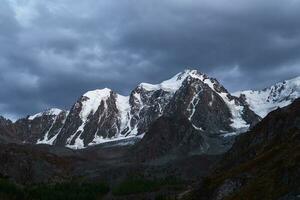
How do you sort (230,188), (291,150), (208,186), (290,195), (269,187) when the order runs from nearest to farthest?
(290,195) → (269,187) → (291,150) → (230,188) → (208,186)

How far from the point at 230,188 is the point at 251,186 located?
67.9 ft

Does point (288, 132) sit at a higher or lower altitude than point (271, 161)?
higher

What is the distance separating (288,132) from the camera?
196625 millimetres

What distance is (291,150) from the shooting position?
154625 millimetres

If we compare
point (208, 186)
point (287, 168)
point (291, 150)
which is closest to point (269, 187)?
point (287, 168)

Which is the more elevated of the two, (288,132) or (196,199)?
(288,132)

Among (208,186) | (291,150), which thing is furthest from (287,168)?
(208,186)

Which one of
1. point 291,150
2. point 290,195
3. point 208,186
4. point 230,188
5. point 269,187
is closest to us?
point 290,195

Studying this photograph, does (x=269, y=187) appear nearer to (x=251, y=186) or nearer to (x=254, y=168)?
(x=251, y=186)

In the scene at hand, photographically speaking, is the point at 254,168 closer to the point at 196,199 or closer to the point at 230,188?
the point at 230,188

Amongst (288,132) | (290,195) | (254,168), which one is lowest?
(290,195)

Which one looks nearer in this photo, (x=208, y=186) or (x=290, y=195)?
(x=290, y=195)

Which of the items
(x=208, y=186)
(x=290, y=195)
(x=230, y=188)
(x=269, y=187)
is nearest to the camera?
(x=290, y=195)

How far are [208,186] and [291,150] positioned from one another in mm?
42111
